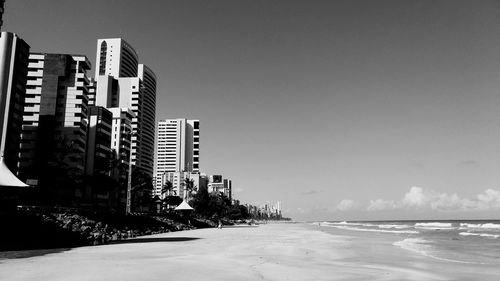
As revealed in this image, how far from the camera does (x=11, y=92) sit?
80.7 meters

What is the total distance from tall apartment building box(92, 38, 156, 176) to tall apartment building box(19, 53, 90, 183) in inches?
1515

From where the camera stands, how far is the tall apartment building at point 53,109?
9762 cm

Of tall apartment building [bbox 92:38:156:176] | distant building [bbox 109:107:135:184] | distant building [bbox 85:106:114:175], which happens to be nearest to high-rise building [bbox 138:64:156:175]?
tall apartment building [bbox 92:38:156:176]

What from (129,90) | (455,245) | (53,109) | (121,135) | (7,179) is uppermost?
(129,90)

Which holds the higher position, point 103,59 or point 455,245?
point 103,59

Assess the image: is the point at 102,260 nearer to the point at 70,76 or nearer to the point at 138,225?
the point at 138,225

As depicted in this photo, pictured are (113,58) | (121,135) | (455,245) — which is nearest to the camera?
(455,245)

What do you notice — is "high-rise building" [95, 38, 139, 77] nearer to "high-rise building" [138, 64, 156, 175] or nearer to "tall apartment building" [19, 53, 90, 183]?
"high-rise building" [138, 64, 156, 175]

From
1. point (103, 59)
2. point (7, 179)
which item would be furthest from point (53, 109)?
point (7, 179)

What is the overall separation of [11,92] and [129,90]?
7998cm

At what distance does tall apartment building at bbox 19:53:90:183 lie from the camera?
320 ft

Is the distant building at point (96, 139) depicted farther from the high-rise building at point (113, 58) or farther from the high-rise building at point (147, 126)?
the high-rise building at point (113, 58)

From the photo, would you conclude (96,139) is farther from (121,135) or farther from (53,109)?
(121,135)

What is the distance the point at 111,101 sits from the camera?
155m
